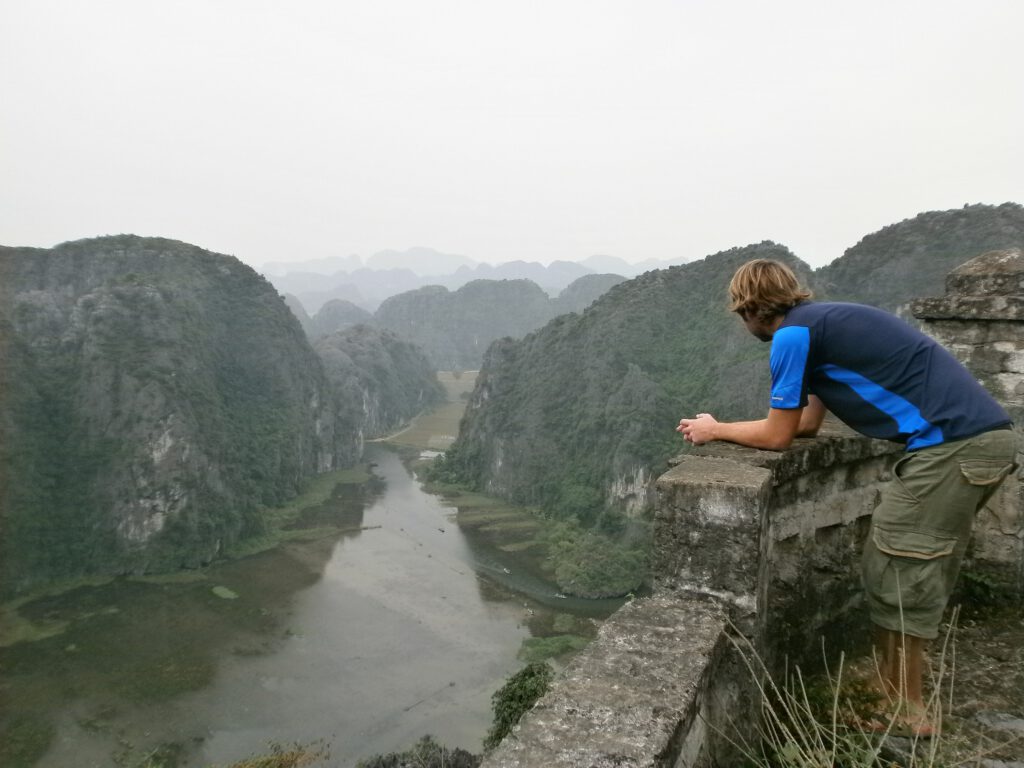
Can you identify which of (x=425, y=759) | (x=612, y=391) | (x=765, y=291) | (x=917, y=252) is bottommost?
(x=425, y=759)

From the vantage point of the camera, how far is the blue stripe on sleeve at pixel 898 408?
7.43 feet

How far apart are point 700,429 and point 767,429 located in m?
0.31

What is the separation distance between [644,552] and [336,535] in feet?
72.2

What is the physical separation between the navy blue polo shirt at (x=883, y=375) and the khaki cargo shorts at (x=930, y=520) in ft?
0.21

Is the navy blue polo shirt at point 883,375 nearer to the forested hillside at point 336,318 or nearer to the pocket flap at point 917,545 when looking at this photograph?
the pocket flap at point 917,545

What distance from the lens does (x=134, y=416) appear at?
183 ft

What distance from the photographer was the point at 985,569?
3.62 meters

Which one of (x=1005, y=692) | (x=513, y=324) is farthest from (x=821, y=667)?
(x=513, y=324)

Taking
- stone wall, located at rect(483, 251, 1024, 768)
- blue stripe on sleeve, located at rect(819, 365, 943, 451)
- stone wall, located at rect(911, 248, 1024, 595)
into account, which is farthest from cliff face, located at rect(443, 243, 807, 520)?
blue stripe on sleeve, located at rect(819, 365, 943, 451)

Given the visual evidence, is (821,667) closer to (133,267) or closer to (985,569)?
(985,569)

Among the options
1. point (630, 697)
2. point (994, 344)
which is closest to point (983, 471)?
point (630, 697)

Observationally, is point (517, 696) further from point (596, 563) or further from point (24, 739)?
point (596, 563)

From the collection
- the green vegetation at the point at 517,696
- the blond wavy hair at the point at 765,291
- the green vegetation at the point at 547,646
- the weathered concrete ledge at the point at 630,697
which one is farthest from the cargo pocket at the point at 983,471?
the green vegetation at the point at 547,646

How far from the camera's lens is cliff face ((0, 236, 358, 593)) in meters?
48.1
